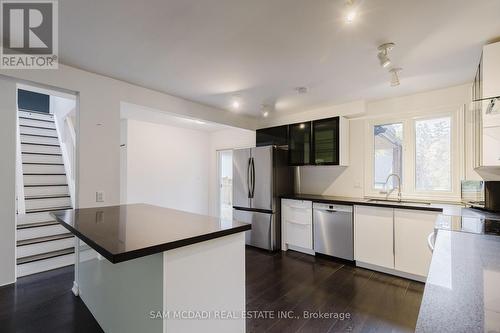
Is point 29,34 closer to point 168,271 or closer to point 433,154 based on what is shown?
point 168,271

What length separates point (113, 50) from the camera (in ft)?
6.86

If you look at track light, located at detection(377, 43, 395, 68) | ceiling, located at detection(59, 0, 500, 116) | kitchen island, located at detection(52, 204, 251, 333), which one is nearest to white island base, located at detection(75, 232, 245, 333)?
kitchen island, located at detection(52, 204, 251, 333)

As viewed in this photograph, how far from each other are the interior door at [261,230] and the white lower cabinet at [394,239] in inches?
51.2

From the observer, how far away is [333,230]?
336 centimetres

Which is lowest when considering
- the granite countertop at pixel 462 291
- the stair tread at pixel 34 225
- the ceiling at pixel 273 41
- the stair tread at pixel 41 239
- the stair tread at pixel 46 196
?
the stair tread at pixel 41 239

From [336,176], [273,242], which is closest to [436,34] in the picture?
[336,176]

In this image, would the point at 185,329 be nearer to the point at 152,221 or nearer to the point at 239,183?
the point at 152,221

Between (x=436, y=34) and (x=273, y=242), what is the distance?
323cm

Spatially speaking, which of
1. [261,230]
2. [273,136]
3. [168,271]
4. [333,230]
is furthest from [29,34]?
[333,230]

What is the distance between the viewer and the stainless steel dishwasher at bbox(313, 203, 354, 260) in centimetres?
322

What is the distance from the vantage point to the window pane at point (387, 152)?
338cm

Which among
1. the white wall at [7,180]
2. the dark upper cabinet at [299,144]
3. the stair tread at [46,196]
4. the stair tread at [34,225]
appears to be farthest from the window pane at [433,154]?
the stair tread at [46,196]

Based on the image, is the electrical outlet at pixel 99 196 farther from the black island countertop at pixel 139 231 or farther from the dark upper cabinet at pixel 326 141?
the dark upper cabinet at pixel 326 141

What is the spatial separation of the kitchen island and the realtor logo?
1.48 m
